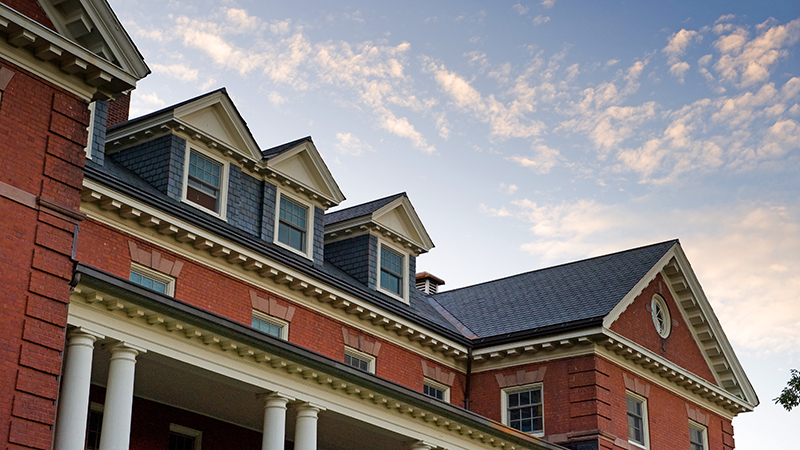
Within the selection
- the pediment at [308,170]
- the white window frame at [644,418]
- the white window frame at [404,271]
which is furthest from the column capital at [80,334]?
the white window frame at [644,418]

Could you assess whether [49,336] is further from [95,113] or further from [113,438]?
[95,113]

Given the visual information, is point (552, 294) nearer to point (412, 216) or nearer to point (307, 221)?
point (412, 216)

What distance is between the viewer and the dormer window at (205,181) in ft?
72.8

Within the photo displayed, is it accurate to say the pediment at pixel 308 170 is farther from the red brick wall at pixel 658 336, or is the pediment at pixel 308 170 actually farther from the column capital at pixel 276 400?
the red brick wall at pixel 658 336

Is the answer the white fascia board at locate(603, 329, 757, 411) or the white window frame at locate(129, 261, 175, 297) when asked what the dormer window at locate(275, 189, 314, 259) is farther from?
the white fascia board at locate(603, 329, 757, 411)

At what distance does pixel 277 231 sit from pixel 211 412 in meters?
5.18

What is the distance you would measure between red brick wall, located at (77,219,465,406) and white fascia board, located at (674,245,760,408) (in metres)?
8.76

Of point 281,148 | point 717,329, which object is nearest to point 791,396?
point 717,329

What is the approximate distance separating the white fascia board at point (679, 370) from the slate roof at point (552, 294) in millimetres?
874

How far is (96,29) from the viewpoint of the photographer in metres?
15.5

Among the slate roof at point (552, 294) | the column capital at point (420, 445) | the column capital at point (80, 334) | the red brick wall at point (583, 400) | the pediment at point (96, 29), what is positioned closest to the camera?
the column capital at point (80, 334)

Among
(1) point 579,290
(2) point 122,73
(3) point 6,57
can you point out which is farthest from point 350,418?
(1) point 579,290

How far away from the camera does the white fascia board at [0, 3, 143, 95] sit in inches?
557

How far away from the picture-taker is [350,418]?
19047 mm
